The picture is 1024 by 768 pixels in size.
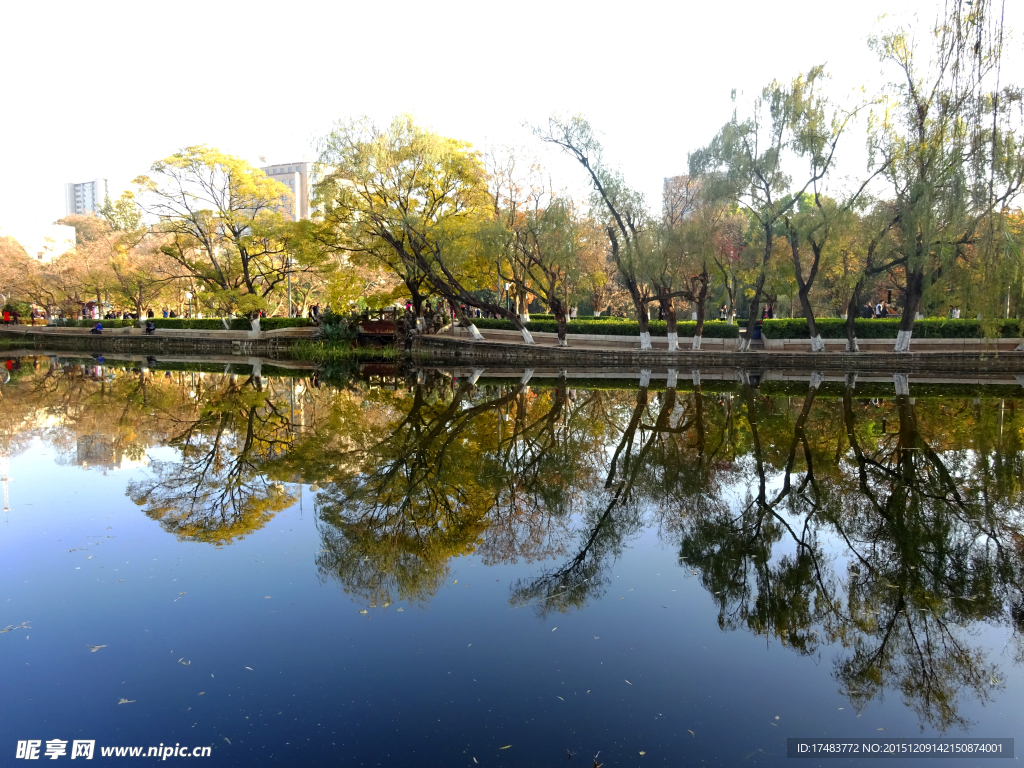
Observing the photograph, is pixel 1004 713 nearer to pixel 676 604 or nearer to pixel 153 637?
pixel 676 604

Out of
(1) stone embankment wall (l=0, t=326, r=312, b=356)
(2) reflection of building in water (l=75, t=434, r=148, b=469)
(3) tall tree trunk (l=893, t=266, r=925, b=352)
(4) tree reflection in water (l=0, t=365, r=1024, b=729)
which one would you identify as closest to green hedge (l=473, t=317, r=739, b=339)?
(3) tall tree trunk (l=893, t=266, r=925, b=352)

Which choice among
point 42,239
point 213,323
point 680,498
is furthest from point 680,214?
point 42,239

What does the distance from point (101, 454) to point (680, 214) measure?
19782 millimetres

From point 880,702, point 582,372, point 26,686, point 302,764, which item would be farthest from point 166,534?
point 582,372

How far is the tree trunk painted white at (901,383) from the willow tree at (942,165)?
2682mm

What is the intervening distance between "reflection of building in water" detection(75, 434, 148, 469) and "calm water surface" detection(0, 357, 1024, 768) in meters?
0.07

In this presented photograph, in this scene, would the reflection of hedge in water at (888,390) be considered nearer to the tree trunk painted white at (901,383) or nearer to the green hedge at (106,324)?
the tree trunk painted white at (901,383)

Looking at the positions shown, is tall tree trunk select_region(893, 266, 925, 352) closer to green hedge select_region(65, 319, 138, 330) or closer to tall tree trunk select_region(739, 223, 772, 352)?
tall tree trunk select_region(739, 223, 772, 352)

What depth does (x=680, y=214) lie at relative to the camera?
931 inches

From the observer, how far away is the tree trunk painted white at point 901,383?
15.9 m

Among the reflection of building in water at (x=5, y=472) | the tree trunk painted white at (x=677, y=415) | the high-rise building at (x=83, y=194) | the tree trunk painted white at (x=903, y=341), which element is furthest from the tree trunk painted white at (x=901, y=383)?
the high-rise building at (x=83, y=194)

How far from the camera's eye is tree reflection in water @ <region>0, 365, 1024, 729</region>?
4.77m

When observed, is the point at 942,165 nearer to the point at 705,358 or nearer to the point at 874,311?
the point at 705,358

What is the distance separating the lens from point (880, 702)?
3.81m
